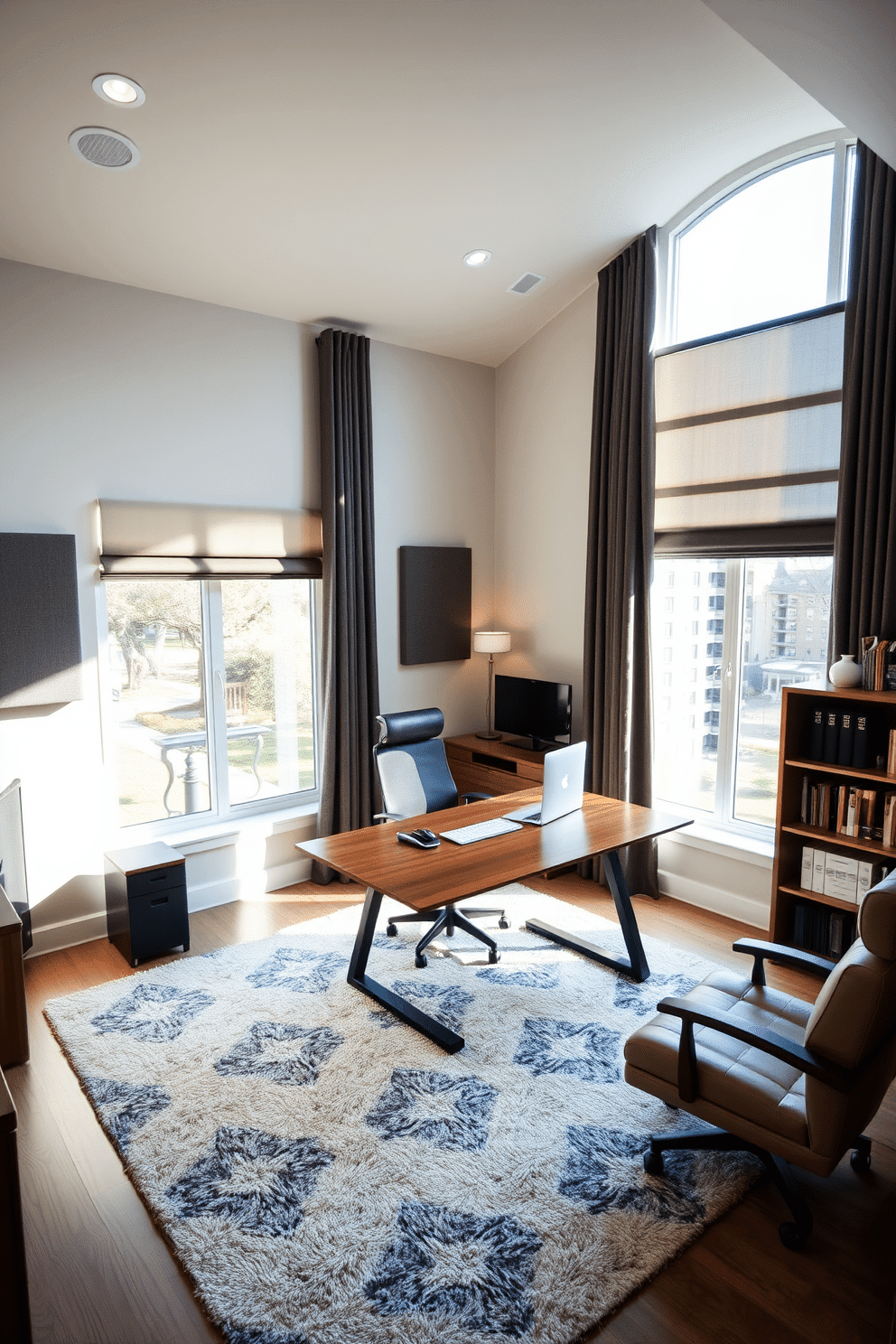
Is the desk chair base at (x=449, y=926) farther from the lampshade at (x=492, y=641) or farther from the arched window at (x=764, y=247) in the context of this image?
the arched window at (x=764, y=247)

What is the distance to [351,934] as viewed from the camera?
4.09 metres

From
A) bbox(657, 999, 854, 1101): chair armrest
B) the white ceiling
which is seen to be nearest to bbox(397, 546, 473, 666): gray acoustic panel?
the white ceiling

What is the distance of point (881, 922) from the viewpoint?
1.98m

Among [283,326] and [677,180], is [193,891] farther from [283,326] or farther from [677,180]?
[677,180]

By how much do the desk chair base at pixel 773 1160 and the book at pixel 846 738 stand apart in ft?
5.34

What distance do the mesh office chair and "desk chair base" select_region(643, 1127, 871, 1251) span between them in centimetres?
147

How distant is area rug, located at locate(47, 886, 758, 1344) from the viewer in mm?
2064

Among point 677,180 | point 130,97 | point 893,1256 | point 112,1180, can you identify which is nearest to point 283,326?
point 130,97

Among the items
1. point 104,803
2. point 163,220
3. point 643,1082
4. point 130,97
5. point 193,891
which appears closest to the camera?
point 643,1082

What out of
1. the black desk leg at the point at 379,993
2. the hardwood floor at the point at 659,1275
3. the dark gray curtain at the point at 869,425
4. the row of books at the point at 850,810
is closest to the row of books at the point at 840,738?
the row of books at the point at 850,810

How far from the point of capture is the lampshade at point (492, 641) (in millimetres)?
5375

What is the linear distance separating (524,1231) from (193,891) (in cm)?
273

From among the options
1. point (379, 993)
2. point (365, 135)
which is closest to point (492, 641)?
point (379, 993)

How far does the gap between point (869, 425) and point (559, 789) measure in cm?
208
